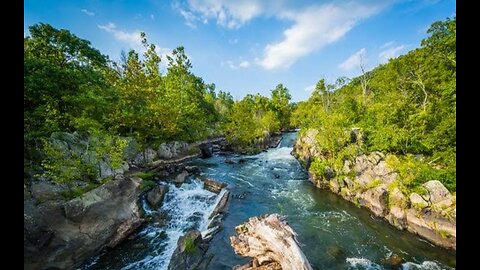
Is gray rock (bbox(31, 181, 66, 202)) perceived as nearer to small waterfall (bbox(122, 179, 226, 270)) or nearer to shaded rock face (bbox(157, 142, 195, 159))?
small waterfall (bbox(122, 179, 226, 270))

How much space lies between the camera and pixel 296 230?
12414 millimetres

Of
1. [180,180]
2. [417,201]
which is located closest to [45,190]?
[180,180]

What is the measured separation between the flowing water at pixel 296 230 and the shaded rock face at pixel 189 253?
52cm

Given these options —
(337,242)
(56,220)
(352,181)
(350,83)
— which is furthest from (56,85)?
(350,83)

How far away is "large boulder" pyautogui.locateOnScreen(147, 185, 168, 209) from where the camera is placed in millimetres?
14535

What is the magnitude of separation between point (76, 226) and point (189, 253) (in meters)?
5.26

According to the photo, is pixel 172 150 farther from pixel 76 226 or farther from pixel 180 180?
pixel 76 226

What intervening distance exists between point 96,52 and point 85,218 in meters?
22.5

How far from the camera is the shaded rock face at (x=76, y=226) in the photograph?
29.3ft

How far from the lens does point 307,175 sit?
871 inches

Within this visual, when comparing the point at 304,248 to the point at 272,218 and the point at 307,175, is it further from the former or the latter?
the point at 307,175

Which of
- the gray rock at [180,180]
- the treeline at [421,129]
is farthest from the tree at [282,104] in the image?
the gray rock at [180,180]

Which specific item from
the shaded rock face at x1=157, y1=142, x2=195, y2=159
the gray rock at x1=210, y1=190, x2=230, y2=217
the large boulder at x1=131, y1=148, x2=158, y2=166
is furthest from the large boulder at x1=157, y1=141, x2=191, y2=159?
the gray rock at x1=210, y1=190, x2=230, y2=217

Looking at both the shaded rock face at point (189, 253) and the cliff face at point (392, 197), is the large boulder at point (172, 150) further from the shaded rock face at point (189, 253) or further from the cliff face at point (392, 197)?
the shaded rock face at point (189, 253)
